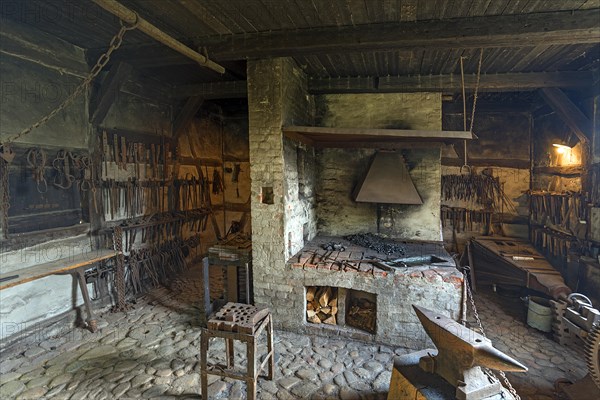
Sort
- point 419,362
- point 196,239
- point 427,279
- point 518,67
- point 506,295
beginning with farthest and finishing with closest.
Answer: point 196,239
point 506,295
point 518,67
point 427,279
point 419,362

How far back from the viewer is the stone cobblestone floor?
3525mm

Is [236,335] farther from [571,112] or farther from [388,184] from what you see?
[571,112]

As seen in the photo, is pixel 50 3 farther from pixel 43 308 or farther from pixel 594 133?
pixel 594 133

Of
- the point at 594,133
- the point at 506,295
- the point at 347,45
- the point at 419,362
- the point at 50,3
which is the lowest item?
the point at 506,295

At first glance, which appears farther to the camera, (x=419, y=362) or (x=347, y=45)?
(x=347, y=45)

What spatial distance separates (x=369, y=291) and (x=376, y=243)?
4.70 ft

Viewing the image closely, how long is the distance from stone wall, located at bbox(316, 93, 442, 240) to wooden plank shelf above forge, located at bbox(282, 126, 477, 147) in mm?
355

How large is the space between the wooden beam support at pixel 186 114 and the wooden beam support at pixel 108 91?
1.73 metres

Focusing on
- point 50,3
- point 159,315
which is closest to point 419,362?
point 159,315

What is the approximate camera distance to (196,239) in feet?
26.1

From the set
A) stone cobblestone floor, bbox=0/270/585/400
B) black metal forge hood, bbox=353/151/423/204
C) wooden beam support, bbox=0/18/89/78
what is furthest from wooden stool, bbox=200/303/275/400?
wooden beam support, bbox=0/18/89/78

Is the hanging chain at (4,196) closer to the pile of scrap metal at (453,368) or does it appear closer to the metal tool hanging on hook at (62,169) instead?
the metal tool hanging on hook at (62,169)

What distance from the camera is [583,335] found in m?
3.63

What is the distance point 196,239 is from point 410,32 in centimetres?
643
